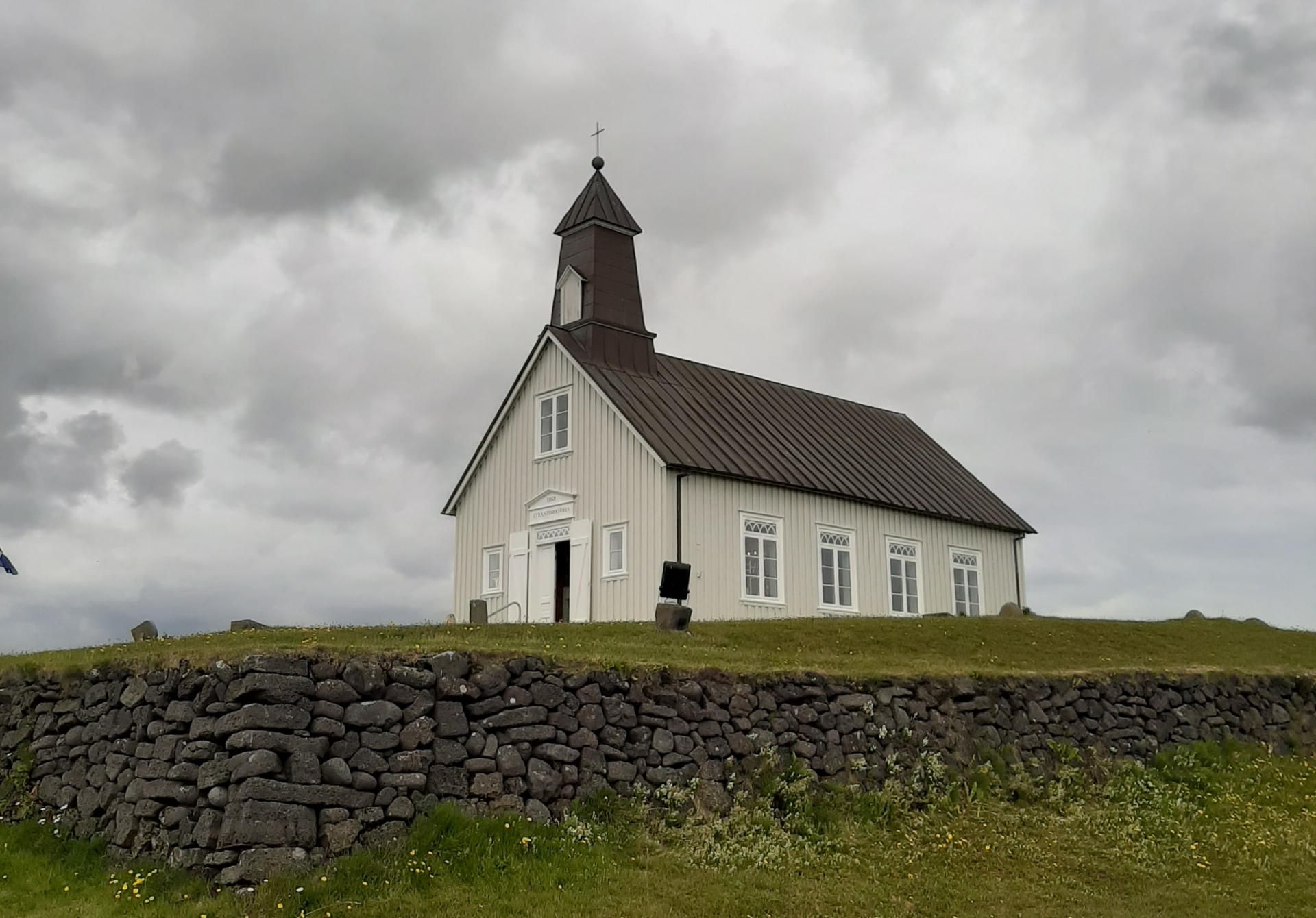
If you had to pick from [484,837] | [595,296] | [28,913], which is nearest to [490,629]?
[484,837]

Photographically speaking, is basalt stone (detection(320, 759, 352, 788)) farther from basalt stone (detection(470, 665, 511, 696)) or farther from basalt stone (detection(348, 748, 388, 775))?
basalt stone (detection(470, 665, 511, 696))

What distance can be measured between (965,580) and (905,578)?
2597mm

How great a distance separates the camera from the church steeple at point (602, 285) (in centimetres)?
2838

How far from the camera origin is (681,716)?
49.7 feet

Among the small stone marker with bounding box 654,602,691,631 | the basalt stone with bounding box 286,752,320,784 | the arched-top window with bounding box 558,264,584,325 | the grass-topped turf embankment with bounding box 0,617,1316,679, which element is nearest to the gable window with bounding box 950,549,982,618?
the grass-topped turf embankment with bounding box 0,617,1316,679

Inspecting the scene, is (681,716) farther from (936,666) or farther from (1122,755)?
(1122,755)

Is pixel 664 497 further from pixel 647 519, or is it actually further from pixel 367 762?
pixel 367 762

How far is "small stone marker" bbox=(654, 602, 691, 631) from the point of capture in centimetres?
1923

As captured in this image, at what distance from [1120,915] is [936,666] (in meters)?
5.35

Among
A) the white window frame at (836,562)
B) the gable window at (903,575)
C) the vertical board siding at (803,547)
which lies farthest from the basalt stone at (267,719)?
the gable window at (903,575)

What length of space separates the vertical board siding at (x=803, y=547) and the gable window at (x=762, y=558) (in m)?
0.15

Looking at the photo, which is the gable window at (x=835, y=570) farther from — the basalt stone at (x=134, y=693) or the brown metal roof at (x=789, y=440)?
the basalt stone at (x=134, y=693)

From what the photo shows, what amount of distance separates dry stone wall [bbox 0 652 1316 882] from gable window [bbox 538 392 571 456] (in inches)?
453

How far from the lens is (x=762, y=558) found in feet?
85.0
